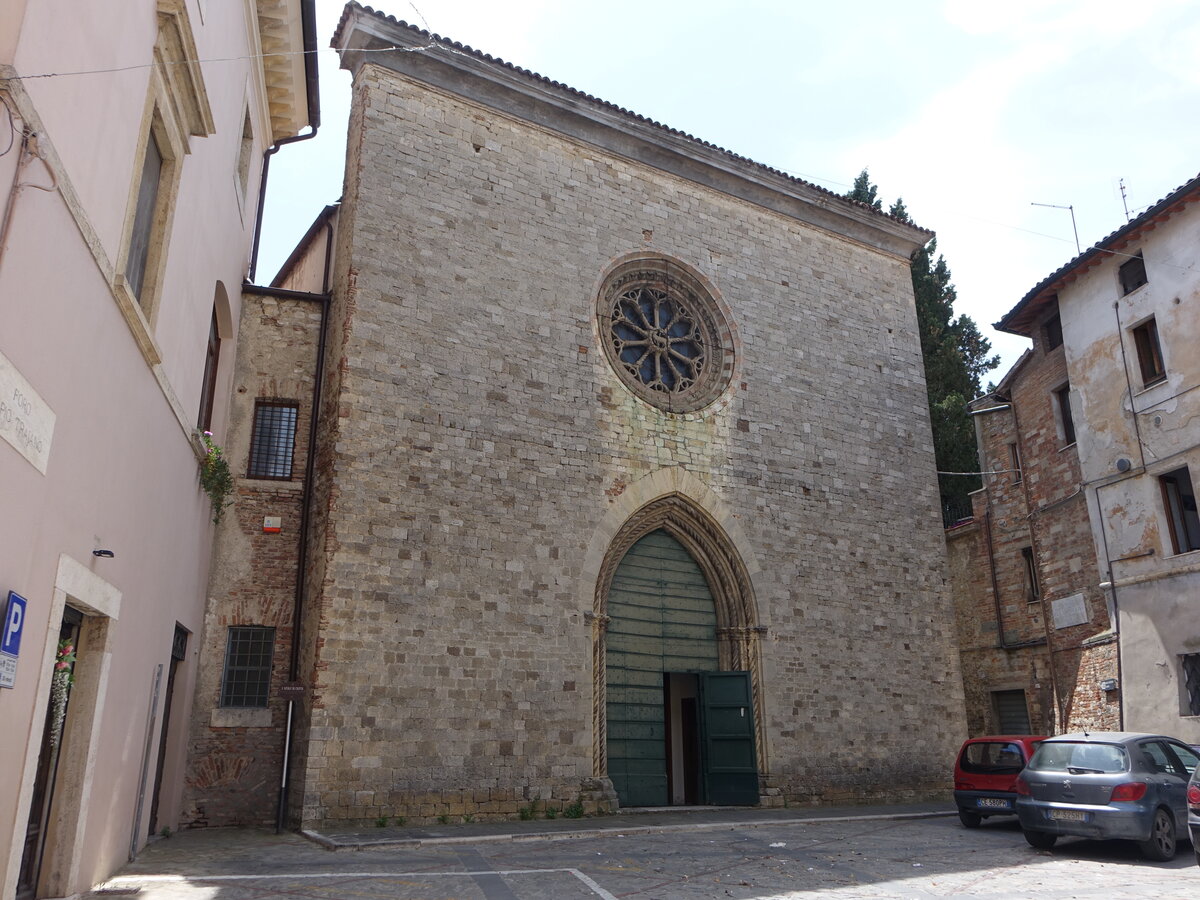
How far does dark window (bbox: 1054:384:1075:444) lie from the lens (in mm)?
16250

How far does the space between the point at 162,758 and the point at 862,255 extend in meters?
13.7

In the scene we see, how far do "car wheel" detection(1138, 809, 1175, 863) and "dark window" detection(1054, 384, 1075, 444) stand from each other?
9.34 metres

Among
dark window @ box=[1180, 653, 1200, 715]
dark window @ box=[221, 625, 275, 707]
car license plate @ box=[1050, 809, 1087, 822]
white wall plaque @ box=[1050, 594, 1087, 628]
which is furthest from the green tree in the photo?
dark window @ box=[221, 625, 275, 707]

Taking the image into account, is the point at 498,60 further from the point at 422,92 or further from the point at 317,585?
the point at 317,585

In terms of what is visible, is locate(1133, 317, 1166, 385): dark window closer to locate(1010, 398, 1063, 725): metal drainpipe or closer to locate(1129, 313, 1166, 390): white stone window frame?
locate(1129, 313, 1166, 390): white stone window frame

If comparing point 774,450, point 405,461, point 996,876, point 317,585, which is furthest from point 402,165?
point 996,876

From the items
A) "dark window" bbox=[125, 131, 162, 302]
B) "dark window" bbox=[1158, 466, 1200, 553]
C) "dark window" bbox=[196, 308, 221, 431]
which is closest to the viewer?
"dark window" bbox=[125, 131, 162, 302]

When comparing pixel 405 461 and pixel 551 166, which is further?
pixel 551 166

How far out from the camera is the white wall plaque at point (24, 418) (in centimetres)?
431

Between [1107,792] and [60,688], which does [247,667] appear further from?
[1107,792]

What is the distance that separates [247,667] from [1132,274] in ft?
48.3

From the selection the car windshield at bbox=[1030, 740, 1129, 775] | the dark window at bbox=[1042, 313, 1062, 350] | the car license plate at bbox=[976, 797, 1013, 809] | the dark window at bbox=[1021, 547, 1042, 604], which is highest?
the dark window at bbox=[1042, 313, 1062, 350]

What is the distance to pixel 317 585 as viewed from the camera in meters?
10.2

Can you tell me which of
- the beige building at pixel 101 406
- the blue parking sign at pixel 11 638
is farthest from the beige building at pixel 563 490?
the blue parking sign at pixel 11 638
